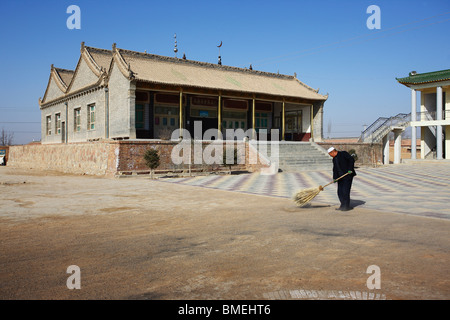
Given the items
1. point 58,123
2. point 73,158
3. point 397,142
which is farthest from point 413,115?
point 58,123

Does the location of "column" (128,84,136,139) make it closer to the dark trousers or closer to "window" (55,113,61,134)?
"window" (55,113,61,134)

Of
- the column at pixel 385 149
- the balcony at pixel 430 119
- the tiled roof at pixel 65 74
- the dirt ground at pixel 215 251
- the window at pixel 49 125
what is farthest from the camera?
the window at pixel 49 125

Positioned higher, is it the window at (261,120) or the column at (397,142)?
the window at (261,120)

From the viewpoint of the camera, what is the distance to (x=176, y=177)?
1808cm

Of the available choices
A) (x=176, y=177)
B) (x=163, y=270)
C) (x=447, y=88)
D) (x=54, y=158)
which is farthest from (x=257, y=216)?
(x=447, y=88)

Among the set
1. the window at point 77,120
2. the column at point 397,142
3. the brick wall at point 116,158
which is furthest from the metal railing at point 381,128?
the window at point 77,120

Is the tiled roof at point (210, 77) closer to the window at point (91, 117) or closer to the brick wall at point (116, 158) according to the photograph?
the brick wall at point (116, 158)

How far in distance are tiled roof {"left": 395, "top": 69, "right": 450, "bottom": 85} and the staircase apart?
11291 mm

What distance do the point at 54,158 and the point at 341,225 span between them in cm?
2340

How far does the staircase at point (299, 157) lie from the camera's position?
838 inches

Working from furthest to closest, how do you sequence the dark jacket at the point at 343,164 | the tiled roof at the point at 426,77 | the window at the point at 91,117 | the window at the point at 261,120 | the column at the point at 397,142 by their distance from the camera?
1. the column at the point at 397,142
2. the window at the point at 261,120
3. the tiled roof at the point at 426,77
4. the window at the point at 91,117
5. the dark jacket at the point at 343,164

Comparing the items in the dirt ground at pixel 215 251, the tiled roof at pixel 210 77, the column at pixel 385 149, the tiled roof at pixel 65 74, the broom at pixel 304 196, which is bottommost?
the dirt ground at pixel 215 251

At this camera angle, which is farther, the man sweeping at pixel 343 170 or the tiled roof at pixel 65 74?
the tiled roof at pixel 65 74

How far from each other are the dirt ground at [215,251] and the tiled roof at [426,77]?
25.0 metres
